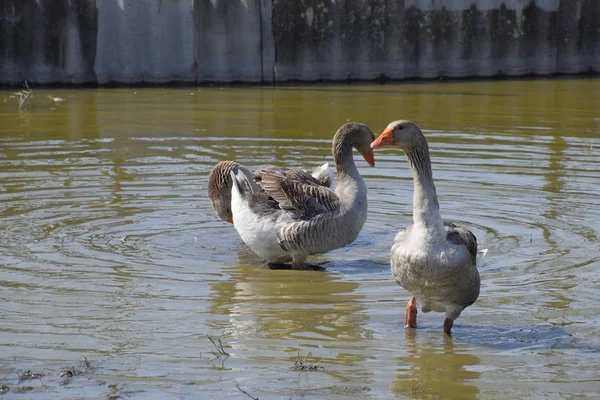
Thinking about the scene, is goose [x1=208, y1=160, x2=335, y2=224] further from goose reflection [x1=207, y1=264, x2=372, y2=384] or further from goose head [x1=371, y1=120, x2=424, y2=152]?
goose head [x1=371, y1=120, x2=424, y2=152]

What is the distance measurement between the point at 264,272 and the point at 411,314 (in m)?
2.07

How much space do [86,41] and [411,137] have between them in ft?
43.2

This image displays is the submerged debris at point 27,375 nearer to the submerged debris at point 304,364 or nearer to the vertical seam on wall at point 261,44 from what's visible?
the submerged debris at point 304,364

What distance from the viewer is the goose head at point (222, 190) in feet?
30.6

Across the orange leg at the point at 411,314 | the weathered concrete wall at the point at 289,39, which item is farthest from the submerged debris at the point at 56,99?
the orange leg at the point at 411,314

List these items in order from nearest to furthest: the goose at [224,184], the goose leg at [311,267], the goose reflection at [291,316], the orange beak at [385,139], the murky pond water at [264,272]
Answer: the murky pond water at [264,272] → the goose reflection at [291,316] → the orange beak at [385,139] → the goose leg at [311,267] → the goose at [224,184]

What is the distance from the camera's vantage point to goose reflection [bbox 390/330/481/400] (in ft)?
17.8

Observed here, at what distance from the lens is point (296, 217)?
8203 millimetres

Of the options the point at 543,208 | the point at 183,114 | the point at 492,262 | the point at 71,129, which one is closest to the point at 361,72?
the point at 183,114

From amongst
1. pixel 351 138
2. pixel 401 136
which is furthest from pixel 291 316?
pixel 351 138

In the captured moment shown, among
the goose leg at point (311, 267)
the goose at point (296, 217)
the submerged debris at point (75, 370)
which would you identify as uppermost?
the goose at point (296, 217)

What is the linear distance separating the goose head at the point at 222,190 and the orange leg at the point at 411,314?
10.4ft

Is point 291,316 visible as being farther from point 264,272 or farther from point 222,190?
point 222,190

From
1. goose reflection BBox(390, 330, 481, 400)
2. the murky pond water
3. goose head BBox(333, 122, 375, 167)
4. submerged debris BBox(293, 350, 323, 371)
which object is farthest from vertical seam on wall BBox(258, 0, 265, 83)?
submerged debris BBox(293, 350, 323, 371)
